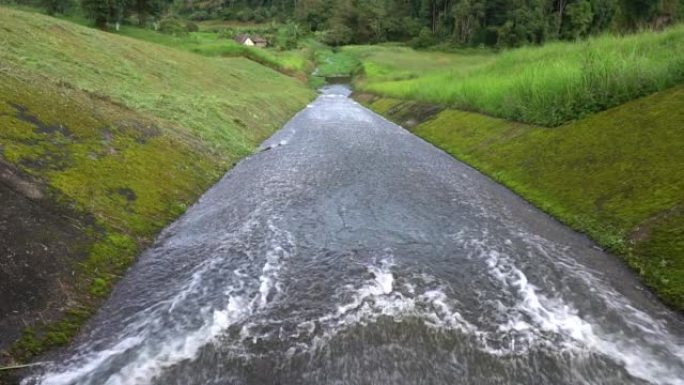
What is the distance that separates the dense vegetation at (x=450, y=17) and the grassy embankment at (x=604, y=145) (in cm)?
3463

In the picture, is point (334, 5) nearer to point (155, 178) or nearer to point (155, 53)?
point (155, 53)

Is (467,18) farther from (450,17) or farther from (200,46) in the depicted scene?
(200,46)

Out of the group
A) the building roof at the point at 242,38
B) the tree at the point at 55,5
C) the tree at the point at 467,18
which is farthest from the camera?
the building roof at the point at 242,38

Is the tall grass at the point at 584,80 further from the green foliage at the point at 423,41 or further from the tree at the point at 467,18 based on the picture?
the green foliage at the point at 423,41

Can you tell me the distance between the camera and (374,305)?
351 inches

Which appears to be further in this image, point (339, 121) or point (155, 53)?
point (155, 53)

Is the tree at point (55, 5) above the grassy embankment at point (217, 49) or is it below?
above

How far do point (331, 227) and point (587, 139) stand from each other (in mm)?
9762

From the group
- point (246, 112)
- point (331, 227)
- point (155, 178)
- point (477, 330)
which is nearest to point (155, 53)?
point (246, 112)

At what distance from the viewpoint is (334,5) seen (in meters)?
145

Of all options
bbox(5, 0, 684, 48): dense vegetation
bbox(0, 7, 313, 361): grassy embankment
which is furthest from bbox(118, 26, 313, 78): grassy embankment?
bbox(0, 7, 313, 361): grassy embankment

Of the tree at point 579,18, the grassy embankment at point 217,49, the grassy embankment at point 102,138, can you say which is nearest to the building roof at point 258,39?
the grassy embankment at point 217,49

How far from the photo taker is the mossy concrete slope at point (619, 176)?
1037cm

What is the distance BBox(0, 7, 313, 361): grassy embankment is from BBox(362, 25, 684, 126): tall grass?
14.0 metres
